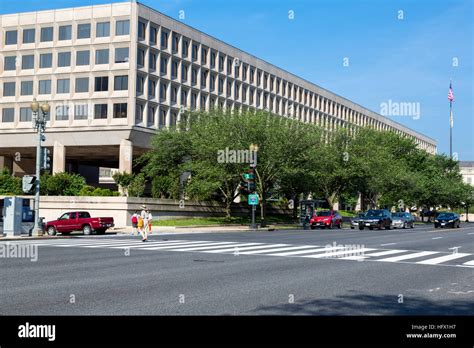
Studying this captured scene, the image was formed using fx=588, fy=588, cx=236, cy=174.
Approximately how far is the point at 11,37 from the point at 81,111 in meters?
13.0

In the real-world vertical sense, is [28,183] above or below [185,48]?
below

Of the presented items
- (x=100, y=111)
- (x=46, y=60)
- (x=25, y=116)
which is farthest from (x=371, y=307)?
(x=46, y=60)

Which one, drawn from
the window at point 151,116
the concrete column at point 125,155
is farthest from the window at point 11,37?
the concrete column at point 125,155

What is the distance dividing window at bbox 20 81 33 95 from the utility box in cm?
3640

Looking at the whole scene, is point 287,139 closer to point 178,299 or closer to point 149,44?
point 149,44

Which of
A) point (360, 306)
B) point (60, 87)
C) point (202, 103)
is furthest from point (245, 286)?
point (202, 103)

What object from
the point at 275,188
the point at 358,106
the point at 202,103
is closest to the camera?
the point at 275,188

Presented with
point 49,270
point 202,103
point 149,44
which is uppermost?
point 149,44

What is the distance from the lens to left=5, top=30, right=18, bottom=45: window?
6712 centimetres

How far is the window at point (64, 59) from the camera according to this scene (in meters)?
65.0

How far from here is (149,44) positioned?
6456cm

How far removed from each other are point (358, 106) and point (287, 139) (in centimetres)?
8315

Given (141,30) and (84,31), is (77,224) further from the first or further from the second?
(84,31)

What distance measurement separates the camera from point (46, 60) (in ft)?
216
